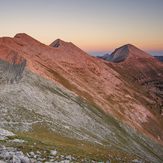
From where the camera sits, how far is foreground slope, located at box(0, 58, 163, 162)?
2984cm

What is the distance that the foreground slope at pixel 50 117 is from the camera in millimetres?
29844

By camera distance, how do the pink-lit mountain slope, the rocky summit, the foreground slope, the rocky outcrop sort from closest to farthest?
the rocky summit < the foreground slope < the rocky outcrop < the pink-lit mountain slope

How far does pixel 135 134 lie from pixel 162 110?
9300cm

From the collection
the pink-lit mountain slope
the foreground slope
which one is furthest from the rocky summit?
the pink-lit mountain slope

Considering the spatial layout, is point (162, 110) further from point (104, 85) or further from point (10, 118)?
point (10, 118)

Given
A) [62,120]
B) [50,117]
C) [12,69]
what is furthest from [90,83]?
[50,117]

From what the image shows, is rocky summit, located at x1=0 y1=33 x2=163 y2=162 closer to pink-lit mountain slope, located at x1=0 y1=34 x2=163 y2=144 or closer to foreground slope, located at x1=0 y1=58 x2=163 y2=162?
foreground slope, located at x1=0 y1=58 x2=163 y2=162

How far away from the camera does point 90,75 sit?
128 m

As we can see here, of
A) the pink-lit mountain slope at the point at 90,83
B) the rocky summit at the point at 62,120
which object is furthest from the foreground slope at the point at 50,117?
the pink-lit mountain slope at the point at 90,83

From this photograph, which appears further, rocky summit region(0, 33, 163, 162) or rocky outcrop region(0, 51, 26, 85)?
rocky outcrop region(0, 51, 26, 85)

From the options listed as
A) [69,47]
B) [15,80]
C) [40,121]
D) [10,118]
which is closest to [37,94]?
[15,80]

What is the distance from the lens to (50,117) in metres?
39.4

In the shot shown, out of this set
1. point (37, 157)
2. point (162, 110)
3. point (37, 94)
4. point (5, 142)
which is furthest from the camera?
point (162, 110)

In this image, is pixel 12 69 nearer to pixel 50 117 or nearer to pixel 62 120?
pixel 50 117
